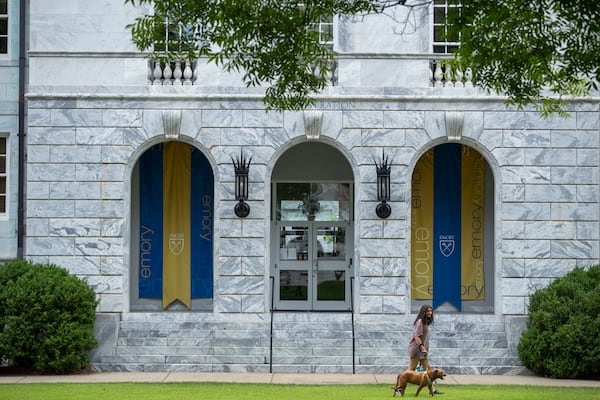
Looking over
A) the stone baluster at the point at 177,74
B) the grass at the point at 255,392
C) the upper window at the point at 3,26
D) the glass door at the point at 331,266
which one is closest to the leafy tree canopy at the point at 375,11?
the grass at the point at 255,392

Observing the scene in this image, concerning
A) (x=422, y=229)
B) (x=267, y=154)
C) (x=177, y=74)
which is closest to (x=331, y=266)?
(x=422, y=229)

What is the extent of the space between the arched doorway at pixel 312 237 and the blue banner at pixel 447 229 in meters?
2.30

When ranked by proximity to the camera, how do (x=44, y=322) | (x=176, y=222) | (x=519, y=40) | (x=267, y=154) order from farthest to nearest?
1. (x=176, y=222)
2. (x=267, y=154)
3. (x=44, y=322)
4. (x=519, y=40)

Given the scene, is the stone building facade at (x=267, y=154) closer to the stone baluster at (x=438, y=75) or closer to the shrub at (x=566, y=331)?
the stone baluster at (x=438, y=75)

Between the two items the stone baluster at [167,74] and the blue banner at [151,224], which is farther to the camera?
the blue banner at [151,224]

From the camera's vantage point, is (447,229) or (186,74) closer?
(186,74)

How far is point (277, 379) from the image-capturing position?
61.1ft

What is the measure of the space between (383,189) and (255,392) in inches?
243

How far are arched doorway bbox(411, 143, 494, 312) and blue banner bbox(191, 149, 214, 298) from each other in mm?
4546

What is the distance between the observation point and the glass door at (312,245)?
2427 cm

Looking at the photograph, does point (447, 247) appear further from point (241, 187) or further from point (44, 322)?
point (44, 322)

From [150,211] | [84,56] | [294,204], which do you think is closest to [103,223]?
[150,211]

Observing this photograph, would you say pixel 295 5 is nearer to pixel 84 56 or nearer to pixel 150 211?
pixel 84 56

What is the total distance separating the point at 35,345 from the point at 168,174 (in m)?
5.47
